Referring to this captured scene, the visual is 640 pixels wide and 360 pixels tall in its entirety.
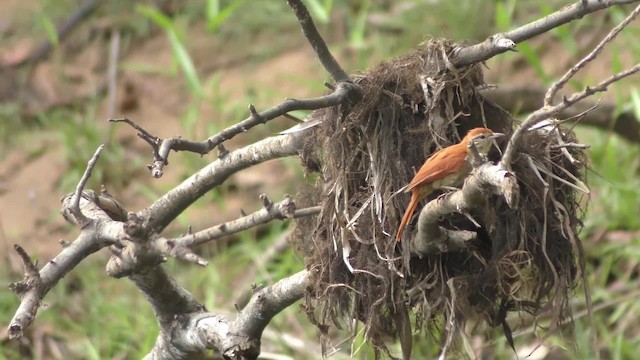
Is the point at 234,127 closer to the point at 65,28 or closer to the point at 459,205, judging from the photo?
the point at 459,205

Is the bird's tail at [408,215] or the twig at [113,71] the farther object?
the twig at [113,71]

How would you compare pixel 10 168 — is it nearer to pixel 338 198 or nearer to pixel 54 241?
pixel 54 241

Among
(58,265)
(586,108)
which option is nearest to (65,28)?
(586,108)

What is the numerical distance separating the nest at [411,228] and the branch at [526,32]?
48mm

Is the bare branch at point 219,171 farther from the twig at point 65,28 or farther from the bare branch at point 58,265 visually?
the twig at point 65,28

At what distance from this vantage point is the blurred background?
4.29 meters

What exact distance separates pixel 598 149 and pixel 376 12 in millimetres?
1969

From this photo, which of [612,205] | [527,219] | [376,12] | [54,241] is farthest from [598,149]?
[54,241]

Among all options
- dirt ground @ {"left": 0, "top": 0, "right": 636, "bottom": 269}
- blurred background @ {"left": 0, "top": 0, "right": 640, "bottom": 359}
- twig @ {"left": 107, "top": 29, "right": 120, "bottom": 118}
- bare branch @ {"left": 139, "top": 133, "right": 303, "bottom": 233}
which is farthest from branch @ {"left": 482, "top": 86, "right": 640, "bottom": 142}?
twig @ {"left": 107, "top": 29, "right": 120, "bottom": 118}

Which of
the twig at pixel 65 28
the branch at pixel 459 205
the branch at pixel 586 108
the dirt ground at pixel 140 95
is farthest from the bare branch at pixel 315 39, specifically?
the twig at pixel 65 28

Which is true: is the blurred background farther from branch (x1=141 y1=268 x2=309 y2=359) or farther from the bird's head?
the bird's head

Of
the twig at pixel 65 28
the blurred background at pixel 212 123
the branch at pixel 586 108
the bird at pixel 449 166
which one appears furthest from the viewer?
the twig at pixel 65 28

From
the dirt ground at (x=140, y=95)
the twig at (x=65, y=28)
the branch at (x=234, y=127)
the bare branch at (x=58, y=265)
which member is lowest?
the bare branch at (x=58, y=265)

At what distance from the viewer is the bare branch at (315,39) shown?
2199 millimetres
